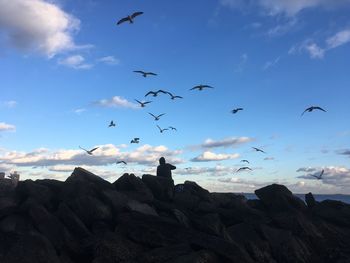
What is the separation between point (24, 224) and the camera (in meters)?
27.3

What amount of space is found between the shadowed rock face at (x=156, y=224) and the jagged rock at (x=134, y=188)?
0.07 m

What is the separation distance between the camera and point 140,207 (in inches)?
1190

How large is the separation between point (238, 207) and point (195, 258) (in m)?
12.5

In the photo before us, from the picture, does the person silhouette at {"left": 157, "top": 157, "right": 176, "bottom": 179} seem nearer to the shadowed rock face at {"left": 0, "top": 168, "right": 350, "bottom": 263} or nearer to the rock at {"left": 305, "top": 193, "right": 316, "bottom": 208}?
the shadowed rock face at {"left": 0, "top": 168, "right": 350, "bottom": 263}

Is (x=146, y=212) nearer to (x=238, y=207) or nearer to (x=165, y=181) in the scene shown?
(x=165, y=181)

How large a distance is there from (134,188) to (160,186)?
7.97 ft

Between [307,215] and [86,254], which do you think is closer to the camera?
[86,254]

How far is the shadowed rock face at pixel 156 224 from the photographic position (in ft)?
78.9

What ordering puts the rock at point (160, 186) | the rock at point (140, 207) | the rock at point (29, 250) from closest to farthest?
the rock at point (29, 250) → the rock at point (140, 207) → the rock at point (160, 186)

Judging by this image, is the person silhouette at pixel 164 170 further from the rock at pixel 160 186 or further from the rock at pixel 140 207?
the rock at pixel 140 207

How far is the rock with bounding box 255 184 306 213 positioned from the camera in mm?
35219

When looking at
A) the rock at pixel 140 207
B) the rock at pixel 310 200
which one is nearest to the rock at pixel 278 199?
the rock at pixel 310 200

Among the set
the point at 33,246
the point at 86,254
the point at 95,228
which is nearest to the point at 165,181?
the point at 95,228

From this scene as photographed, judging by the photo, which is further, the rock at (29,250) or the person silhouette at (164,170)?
the person silhouette at (164,170)
